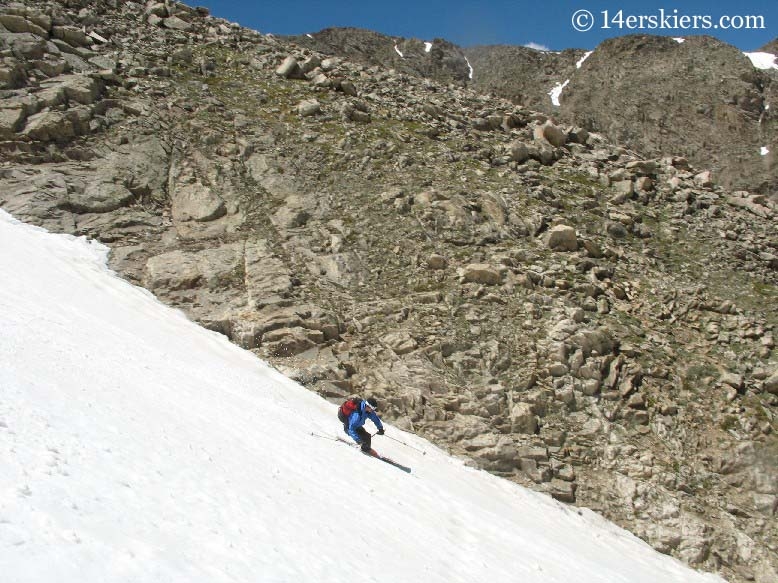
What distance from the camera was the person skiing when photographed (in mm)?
13086

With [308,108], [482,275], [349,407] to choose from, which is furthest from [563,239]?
[308,108]

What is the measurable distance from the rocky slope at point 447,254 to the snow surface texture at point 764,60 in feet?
206

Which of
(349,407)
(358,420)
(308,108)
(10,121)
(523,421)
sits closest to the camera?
(358,420)

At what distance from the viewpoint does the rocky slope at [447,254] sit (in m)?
15.9

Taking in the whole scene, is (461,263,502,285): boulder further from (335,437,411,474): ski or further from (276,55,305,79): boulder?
(276,55,305,79): boulder

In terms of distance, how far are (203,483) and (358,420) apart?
5426mm

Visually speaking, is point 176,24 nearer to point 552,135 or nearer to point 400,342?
point 552,135

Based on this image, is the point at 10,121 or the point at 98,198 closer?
the point at 98,198

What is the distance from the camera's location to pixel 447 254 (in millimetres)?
21203

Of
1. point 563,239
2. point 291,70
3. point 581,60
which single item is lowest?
point 563,239

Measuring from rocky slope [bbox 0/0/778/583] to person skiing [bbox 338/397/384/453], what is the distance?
3.17m

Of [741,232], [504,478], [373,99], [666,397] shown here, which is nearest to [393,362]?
[504,478]

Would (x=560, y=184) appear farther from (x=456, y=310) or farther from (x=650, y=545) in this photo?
(x=650, y=545)

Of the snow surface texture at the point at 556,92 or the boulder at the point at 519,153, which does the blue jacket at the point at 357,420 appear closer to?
the boulder at the point at 519,153
